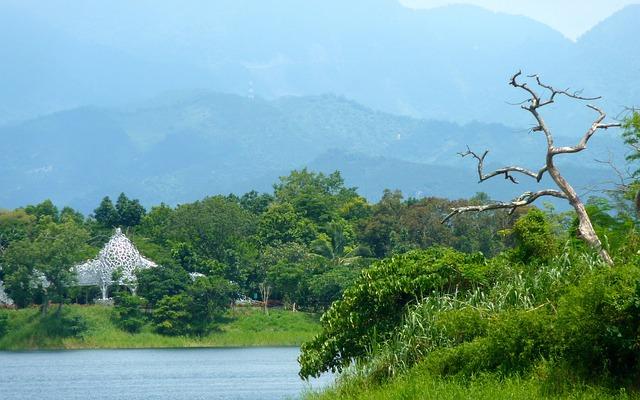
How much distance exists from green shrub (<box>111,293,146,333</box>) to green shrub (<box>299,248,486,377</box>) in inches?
1780

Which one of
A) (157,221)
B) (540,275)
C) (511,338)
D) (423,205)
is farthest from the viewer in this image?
(157,221)

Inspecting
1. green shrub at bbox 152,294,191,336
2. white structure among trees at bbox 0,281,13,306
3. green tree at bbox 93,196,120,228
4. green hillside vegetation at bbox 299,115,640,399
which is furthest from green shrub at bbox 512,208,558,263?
green tree at bbox 93,196,120,228

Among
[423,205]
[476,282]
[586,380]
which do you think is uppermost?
[423,205]

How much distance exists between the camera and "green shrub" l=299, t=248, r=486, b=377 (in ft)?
89.9

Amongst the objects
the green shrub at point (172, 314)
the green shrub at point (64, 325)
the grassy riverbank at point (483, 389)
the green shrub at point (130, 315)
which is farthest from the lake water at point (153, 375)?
the grassy riverbank at point (483, 389)

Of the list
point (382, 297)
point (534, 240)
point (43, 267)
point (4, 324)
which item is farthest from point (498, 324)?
point (4, 324)

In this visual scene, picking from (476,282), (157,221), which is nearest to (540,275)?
(476,282)

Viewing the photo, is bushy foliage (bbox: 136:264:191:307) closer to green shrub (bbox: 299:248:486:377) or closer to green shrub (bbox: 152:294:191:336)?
green shrub (bbox: 152:294:191:336)

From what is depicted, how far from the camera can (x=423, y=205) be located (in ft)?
291

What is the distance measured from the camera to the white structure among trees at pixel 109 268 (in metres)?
77.5

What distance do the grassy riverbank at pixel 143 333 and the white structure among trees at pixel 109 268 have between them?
3.01 m

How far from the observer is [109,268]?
77.7 meters

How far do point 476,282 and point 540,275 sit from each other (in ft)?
6.43

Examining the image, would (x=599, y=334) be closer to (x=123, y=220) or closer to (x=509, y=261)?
(x=509, y=261)
